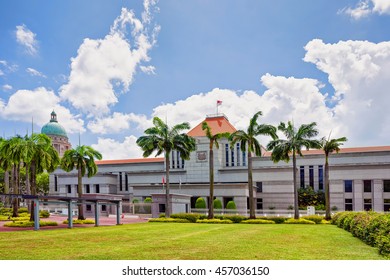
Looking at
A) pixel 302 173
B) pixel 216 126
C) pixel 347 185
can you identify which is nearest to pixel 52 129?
pixel 216 126

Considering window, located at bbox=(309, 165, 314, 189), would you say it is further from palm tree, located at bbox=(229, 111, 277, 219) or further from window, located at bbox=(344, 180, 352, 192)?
palm tree, located at bbox=(229, 111, 277, 219)

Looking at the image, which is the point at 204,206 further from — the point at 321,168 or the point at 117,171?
the point at 117,171

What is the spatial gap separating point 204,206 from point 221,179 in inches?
433

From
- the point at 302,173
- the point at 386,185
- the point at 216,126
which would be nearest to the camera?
the point at 386,185

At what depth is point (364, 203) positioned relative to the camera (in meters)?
59.9

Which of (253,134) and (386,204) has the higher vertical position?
(253,134)

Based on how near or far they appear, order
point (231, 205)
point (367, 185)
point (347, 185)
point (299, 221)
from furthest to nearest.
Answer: point (347, 185)
point (367, 185)
point (231, 205)
point (299, 221)

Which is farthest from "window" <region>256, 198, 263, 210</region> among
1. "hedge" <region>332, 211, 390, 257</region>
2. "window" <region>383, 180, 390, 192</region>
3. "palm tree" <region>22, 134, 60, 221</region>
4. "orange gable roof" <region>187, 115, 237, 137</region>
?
"hedge" <region>332, 211, 390, 257</region>

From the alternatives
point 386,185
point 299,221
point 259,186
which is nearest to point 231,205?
point 259,186

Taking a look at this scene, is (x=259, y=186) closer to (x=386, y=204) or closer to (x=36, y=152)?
(x=386, y=204)

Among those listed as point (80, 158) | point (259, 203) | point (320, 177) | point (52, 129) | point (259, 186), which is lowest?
point (259, 203)

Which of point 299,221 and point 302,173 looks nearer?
point 299,221

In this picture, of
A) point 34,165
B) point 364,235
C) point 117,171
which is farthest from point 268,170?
point 364,235

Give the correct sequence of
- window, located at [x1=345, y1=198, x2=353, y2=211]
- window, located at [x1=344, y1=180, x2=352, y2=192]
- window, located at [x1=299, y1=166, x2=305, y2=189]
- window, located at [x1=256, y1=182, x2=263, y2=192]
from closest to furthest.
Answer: window, located at [x1=345, y1=198, x2=353, y2=211] → window, located at [x1=344, y1=180, x2=352, y2=192] → window, located at [x1=256, y1=182, x2=263, y2=192] → window, located at [x1=299, y1=166, x2=305, y2=189]
